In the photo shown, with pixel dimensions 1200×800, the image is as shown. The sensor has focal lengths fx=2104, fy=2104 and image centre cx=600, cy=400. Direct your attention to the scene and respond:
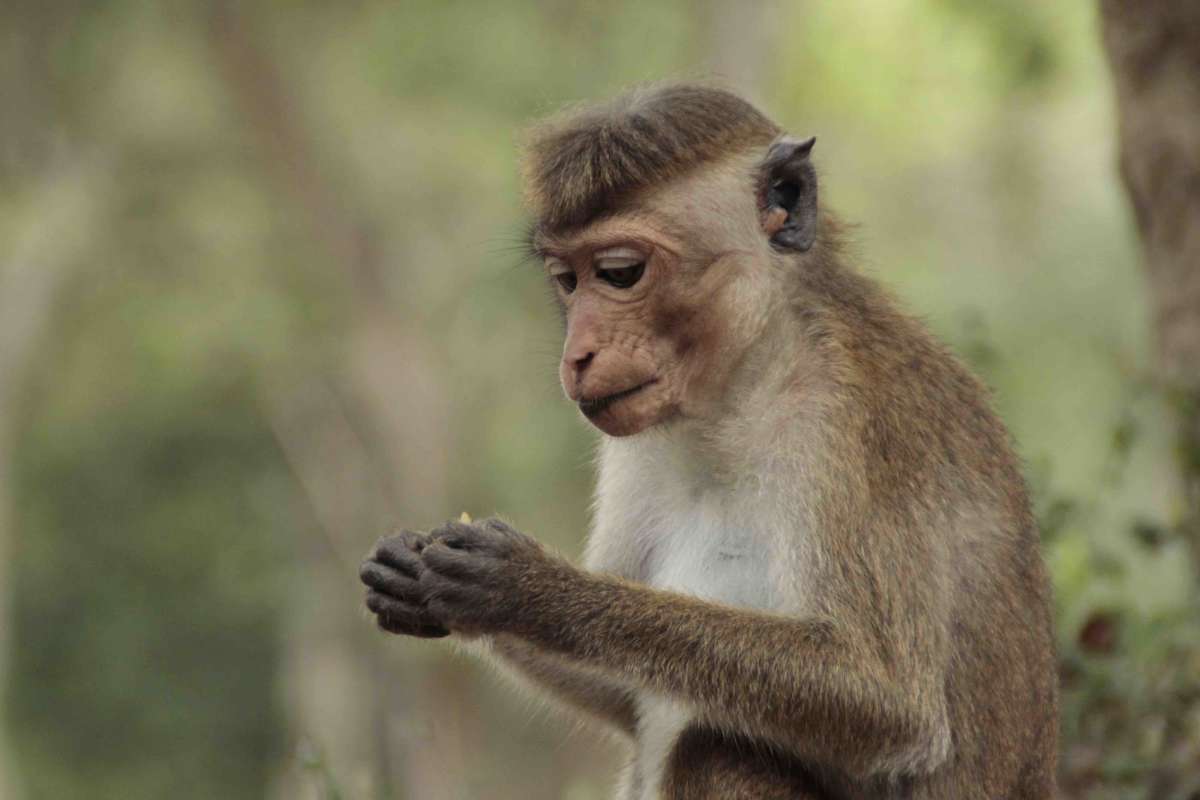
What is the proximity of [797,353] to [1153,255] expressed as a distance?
11.0 feet

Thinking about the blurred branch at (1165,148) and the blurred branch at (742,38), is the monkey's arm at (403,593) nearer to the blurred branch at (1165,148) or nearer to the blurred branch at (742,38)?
the blurred branch at (1165,148)

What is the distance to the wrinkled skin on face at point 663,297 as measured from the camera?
5.96 meters

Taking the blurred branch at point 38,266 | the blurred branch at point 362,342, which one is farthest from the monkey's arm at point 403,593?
the blurred branch at point 38,266

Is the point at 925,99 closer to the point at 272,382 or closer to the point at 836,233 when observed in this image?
the point at 272,382

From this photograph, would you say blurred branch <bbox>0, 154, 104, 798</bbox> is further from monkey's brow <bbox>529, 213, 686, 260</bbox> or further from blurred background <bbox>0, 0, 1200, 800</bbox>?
monkey's brow <bbox>529, 213, 686, 260</bbox>

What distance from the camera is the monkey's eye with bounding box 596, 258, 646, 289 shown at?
6.03m

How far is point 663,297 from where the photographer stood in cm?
603

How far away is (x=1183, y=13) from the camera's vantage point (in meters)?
8.66

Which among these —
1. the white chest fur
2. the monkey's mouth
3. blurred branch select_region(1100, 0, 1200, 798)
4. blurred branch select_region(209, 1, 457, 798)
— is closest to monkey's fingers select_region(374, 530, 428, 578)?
the monkey's mouth

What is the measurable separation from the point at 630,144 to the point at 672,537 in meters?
1.29

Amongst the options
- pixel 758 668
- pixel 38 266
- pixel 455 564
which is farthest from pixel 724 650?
pixel 38 266

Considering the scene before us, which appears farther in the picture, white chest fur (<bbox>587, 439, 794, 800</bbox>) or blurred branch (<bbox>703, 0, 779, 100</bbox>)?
blurred branch (<bbox>703, 0, 779, 100</bbox>)

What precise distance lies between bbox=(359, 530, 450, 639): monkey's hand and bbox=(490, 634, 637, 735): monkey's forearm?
0.62 metres

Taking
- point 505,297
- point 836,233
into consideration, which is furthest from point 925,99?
point 836,233
